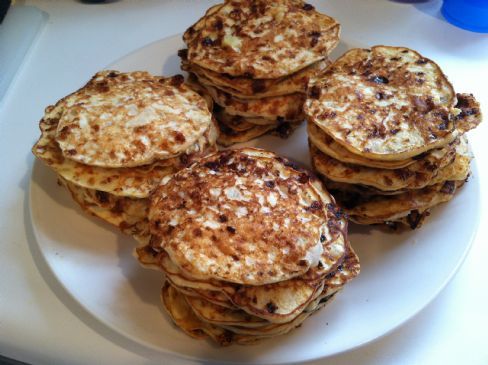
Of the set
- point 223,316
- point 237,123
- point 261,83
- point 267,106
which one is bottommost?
point 223,316

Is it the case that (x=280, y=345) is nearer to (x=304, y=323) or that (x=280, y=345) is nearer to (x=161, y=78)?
(x=304, y=323)

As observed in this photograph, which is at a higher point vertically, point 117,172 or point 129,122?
point 129,122

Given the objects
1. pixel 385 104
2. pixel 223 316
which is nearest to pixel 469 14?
pixel 385 104

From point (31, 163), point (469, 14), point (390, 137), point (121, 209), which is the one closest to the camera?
point (390, 137)

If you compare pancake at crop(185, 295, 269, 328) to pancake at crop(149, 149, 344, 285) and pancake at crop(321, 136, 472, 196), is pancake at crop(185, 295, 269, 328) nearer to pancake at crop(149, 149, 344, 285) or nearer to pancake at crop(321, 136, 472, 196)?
pancake at crop(149, 149, 344, 285)

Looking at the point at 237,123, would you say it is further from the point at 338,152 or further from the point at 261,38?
the point at 338,152

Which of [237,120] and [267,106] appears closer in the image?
[267,106]

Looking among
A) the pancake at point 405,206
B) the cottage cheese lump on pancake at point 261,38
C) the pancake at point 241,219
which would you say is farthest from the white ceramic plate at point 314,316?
the cottage cheese lump on pancake at point 261,38
